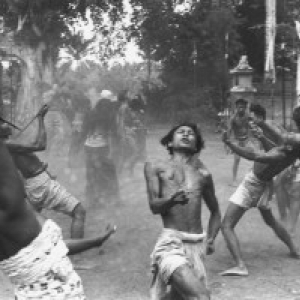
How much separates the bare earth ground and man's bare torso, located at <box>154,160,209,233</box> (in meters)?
1.21

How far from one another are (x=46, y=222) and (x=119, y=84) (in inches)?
702

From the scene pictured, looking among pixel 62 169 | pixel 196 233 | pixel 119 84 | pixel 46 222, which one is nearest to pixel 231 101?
pixel 119 84

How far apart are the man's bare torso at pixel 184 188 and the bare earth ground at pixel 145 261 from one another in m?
1.21

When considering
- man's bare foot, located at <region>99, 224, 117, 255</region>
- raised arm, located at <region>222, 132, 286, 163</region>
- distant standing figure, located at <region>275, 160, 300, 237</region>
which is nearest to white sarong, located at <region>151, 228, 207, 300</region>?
man's bare foot, located at <region>99, 224, 117, 255</region>

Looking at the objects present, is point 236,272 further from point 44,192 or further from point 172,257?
point 44,192

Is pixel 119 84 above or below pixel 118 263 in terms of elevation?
above

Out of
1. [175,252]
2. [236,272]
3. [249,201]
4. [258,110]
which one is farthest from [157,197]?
[258,110]

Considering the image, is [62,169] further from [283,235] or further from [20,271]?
[20,271]

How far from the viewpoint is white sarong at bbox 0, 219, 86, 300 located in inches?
98.6

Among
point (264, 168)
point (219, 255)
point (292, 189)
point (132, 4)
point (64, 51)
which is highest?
point (132, 4)

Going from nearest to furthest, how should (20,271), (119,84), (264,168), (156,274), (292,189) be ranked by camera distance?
(20,271), (156,274), (264,168), (292,189), (119,84)

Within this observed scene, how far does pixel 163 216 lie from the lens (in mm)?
4082

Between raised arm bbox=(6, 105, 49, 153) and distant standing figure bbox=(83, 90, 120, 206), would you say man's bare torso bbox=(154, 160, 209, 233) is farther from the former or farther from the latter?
distant standing figure bbox=(83, 90, 120, 206)

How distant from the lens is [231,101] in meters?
18.8
